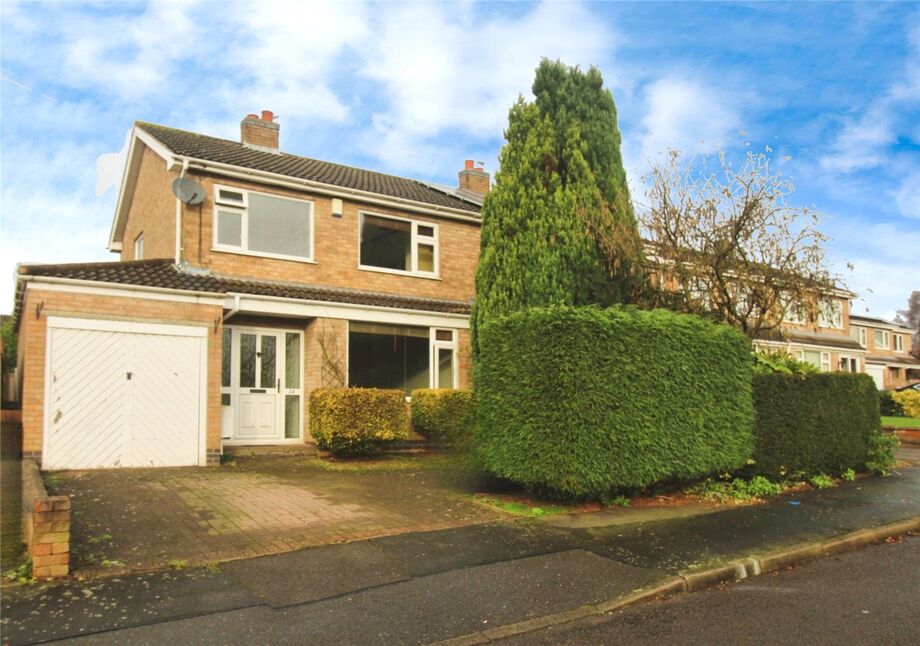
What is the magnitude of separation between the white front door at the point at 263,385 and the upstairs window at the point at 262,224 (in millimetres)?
1665

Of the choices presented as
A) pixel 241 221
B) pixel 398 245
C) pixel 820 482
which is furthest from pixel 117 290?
pixel 820 482

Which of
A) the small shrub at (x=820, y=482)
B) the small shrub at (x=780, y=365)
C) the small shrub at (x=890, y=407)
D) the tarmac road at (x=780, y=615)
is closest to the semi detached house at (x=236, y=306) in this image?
the small shrub at (x=780, y=365)

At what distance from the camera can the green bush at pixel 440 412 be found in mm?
13961

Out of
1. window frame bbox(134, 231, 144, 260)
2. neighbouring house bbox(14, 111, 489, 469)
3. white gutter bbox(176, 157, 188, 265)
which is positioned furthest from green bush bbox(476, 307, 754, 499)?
window frame bbox(134, 231, 144, 260)

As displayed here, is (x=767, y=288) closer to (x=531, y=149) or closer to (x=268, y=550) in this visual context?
(x=531, y=149)

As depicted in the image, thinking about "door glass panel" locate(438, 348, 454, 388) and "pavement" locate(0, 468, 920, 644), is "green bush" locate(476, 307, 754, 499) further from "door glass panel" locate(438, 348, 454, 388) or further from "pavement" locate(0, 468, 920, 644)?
"door glass panel" locate(438, 348, 454, 388)

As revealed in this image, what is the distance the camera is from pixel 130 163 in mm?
17578

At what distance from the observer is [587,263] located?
11289 millimetres

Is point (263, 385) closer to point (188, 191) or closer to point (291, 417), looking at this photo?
point (291, 417)

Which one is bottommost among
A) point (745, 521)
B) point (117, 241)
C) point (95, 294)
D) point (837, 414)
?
point (745, 521)

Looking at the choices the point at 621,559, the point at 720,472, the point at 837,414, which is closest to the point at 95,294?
the point at 621,559

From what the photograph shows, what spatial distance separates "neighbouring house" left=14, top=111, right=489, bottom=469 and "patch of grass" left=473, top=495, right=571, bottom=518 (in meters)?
4.95

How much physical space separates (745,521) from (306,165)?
42.4 feet

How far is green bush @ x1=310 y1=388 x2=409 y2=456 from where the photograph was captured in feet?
40.1
